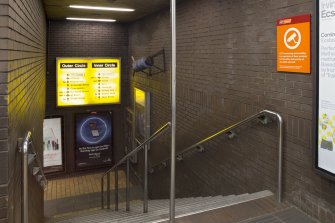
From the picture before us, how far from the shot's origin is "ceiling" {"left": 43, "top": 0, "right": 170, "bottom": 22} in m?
6.18

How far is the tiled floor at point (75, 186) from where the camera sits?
843 centimetres

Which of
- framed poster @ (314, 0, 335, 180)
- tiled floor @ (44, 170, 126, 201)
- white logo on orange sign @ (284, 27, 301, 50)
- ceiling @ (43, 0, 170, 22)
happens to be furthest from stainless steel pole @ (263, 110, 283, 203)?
tiled floor @ (44, 170, 126, 201)

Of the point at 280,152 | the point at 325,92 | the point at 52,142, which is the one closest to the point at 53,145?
the point at 52,142

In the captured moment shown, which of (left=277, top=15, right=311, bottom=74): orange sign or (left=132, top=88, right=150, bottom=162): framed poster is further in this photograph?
(left=132, top=88, right=150, bottom=162): framed poster

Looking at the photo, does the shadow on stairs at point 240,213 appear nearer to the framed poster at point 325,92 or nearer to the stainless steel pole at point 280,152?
the stainless steel pole at point 280,152

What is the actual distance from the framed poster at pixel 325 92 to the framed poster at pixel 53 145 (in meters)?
7.74

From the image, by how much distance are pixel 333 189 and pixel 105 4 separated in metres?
5.16

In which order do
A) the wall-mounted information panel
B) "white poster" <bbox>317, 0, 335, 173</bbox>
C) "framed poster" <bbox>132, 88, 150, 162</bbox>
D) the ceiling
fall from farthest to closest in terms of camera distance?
the wall-mounted information panel < "framed poster" <bbox>132, 88, 150, 162</bbox> < the ceiling < "white poster" <bbox>317, 0, 335, 173</bbox>

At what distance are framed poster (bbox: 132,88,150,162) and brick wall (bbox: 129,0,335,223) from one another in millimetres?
1682

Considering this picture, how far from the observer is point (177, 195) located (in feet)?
19.6

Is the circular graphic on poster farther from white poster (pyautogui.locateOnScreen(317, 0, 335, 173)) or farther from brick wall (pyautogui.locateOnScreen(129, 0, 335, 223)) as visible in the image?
white poster (pyautogui.locateOnScreen(317, 0, 335, 173))

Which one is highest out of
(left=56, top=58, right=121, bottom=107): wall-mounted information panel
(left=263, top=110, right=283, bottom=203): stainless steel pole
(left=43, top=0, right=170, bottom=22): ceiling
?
(left=43, top=0, right=170, bottom=22): ceiling

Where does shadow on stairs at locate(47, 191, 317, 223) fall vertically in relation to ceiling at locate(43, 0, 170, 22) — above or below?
below

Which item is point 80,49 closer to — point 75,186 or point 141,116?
point 141,116
